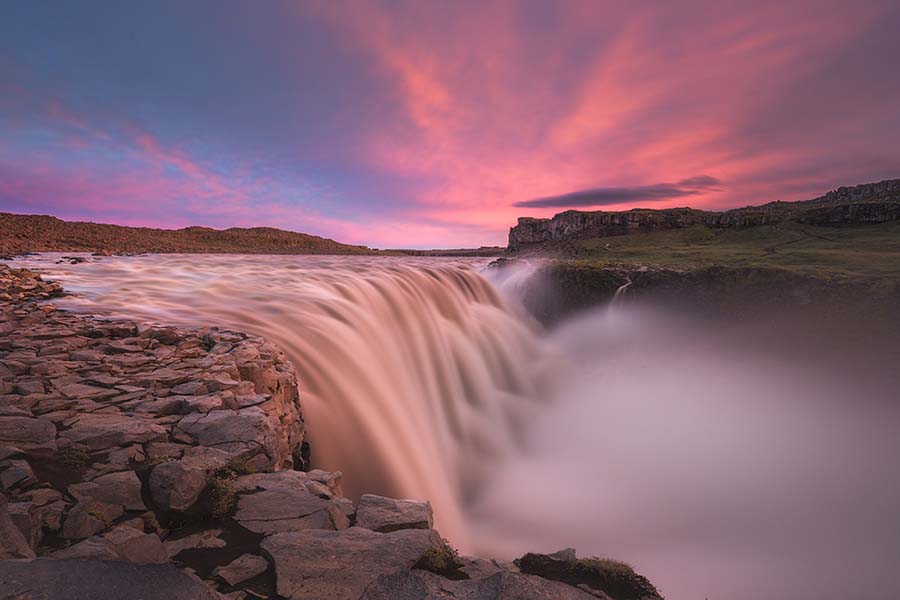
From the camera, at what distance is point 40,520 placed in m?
2.83

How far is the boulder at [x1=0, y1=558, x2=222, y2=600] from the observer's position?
82.9 inches

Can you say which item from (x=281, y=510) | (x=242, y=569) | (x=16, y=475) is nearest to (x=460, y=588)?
(x=242, y=569)

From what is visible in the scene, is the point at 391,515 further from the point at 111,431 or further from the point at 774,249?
the point at 774,249

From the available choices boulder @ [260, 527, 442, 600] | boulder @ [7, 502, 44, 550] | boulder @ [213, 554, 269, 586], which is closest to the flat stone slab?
boulder @ [260, 527, 442, 600]

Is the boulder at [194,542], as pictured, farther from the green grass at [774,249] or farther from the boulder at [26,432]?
the green grass at [774,249]

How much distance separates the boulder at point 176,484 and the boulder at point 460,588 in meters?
1.85

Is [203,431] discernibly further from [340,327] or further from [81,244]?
[81,244]

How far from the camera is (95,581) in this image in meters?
2.29

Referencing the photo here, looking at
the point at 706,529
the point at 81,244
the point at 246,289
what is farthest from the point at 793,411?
the point at 81,244

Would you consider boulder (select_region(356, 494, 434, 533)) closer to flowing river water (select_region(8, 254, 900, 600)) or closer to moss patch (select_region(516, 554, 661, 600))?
moss patch (select_region(516, 554, 661, 600))

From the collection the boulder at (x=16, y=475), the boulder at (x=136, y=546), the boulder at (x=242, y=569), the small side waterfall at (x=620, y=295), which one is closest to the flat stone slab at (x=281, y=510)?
the boulder at (x=242, y=569)

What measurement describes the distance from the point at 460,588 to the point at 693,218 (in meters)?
51.8

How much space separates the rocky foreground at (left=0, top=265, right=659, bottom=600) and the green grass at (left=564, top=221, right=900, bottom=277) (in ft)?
75.9

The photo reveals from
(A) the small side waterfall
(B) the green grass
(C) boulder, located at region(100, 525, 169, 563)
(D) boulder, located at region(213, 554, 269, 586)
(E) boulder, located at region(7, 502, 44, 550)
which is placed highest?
(B) the green grass
